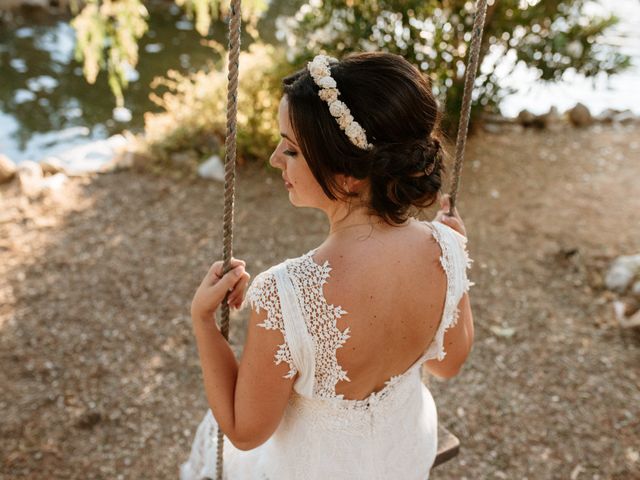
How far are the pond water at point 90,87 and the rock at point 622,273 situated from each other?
88.5 inches

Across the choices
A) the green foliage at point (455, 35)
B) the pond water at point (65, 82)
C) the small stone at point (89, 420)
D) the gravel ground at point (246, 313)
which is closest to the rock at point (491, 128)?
the gravel ground at point (246, 313)

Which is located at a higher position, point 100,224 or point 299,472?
point 299,472

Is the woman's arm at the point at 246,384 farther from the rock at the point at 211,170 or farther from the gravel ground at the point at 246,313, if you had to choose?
the rock at the point at 211,170

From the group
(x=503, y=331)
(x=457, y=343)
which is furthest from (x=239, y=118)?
(x=457, y=343)

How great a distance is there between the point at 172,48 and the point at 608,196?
7559 mm

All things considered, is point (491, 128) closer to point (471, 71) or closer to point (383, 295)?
point (471, 71)

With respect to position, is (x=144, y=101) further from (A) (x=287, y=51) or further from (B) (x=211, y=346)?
(B) (x=211, y=346)

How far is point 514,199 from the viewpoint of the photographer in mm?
4918

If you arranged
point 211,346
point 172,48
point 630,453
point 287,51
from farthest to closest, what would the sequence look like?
1. point 172,48
2. point 287,51
3. point 630,453
4. point 211,346

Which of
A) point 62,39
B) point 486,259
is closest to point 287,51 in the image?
point 486,259

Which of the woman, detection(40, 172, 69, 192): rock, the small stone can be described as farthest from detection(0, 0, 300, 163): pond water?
the woman

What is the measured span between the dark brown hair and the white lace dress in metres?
0.19

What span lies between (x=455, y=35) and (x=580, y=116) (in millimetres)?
2164

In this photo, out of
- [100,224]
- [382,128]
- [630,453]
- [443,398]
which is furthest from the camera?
[100,224]
